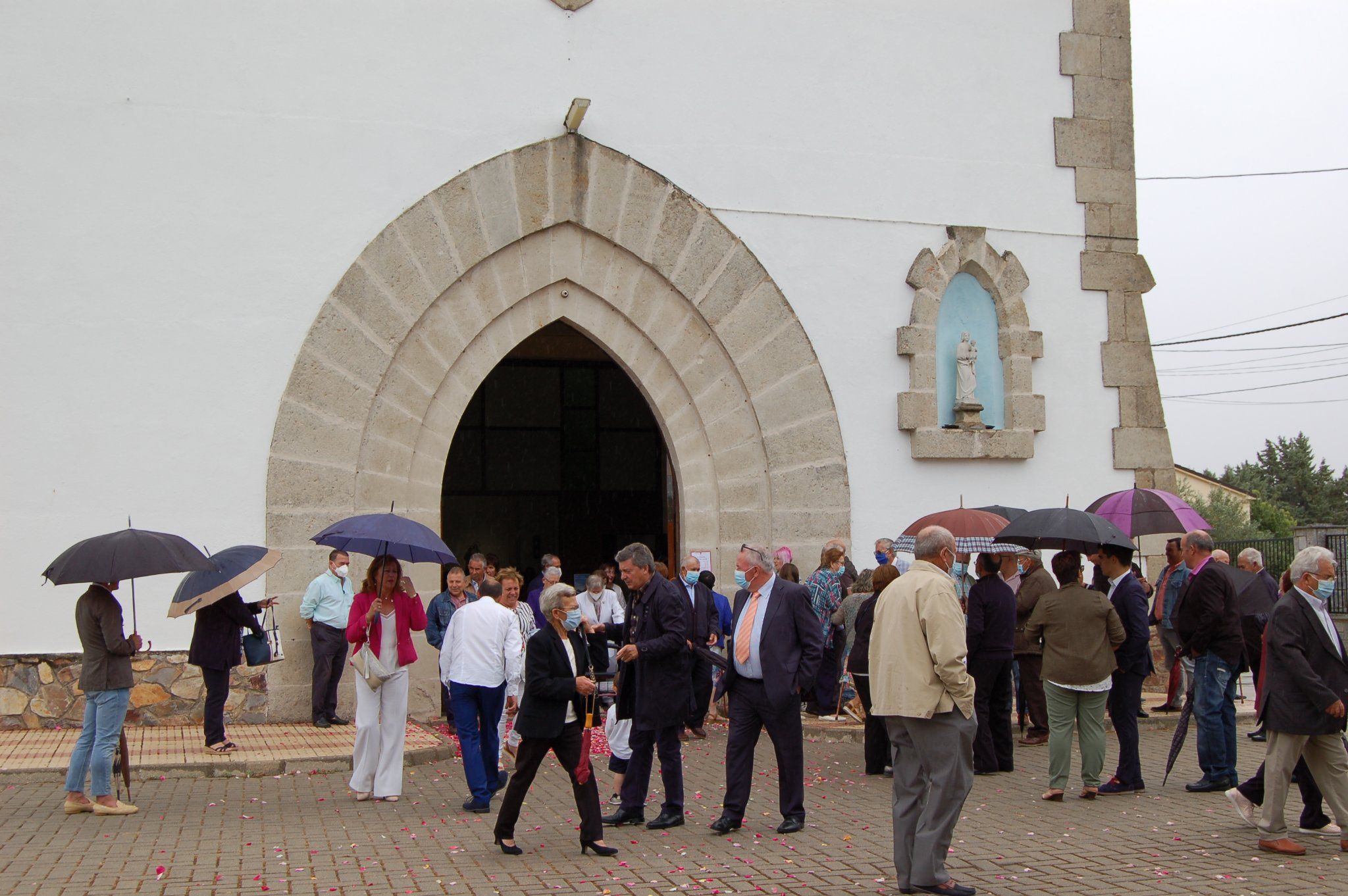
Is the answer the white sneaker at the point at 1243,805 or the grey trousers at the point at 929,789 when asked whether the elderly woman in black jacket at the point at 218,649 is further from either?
the white sneaker at the point at 1243,805

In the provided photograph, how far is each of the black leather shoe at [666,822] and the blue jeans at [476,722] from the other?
3.60ft

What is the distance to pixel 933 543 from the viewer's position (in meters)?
6.27

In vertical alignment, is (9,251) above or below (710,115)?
below

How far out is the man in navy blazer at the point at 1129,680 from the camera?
327 inches

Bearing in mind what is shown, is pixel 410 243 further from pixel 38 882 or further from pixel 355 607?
pixel 38 882

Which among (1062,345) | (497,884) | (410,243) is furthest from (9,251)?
(1062,345)

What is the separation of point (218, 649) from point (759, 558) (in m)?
4.26

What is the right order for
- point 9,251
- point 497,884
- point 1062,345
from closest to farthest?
point 497,884
point 9,251
point 1062,345

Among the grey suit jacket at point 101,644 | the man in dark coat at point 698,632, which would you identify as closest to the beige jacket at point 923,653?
the man in dark coat at point 698,632

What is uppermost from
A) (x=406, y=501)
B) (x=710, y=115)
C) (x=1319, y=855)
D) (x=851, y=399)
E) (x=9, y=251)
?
(x=710, y=115)

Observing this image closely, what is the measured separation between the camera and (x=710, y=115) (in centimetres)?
1213

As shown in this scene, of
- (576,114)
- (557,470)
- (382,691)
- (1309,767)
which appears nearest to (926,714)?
(1309,767)

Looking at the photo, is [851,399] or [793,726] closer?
[793,726]

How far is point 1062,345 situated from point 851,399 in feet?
7.58
